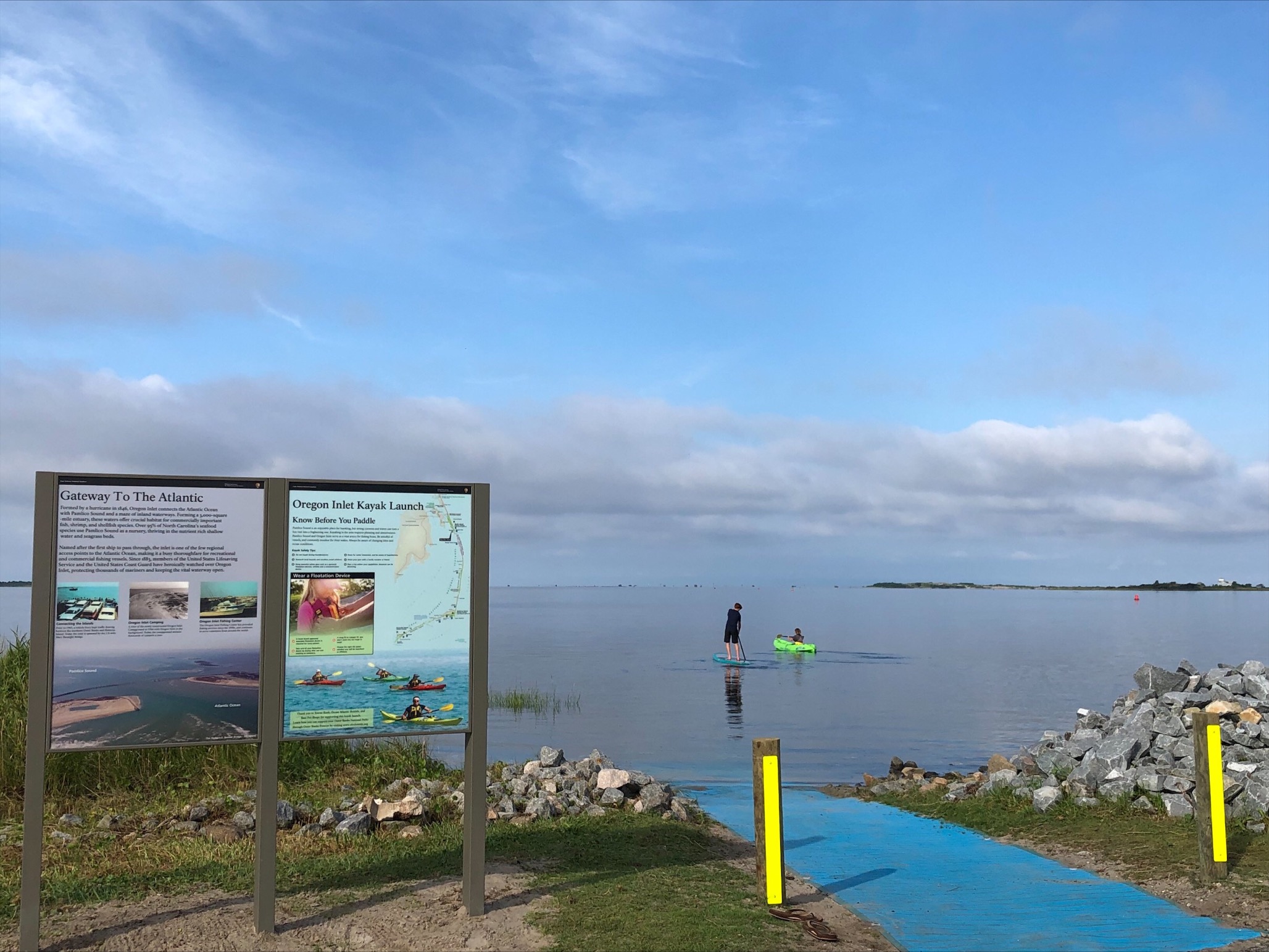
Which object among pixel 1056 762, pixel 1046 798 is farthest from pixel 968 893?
pixel 1056 762

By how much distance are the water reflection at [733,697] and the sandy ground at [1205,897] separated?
1438cm

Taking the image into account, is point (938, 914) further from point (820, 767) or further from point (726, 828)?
point (820, 767)

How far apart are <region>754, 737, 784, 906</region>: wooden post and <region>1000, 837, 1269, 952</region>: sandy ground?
113 inches

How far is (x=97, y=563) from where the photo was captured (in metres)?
6.70

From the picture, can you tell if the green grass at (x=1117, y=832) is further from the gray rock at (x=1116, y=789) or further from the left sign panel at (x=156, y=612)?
the left sign panel at (x=156, y=612)

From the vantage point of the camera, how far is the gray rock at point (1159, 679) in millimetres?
14695

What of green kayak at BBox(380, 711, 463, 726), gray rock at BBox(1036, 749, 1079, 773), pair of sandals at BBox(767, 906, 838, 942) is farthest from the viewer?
gray rock at BBox(1036, 749, 1079, 773)

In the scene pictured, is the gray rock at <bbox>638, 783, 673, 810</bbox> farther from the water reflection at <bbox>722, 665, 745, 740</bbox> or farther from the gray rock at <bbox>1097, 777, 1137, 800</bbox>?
the water reflection at <bbox>722, 665, 745, 740</bbox>

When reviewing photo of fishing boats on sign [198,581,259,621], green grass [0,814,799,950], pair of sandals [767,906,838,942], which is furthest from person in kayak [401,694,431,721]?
pair of sandals [767,906,838,942]

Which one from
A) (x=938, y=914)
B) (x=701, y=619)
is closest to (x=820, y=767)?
(x=938, y=914)

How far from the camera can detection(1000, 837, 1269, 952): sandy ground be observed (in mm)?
7270

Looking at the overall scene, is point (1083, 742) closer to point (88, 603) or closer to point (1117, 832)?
point (1117, 832)

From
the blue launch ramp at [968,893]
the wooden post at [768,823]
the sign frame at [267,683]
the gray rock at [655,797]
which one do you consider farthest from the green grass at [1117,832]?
the sign frame at [267,683]

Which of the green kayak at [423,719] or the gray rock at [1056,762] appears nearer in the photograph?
the green kayak at [423,719]
